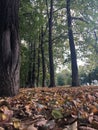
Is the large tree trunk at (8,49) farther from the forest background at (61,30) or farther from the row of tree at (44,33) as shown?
the forest background at (61,30)

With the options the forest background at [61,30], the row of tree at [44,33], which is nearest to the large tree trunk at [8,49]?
the row of tree at [44,33]

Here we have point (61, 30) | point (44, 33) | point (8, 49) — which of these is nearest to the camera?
point (8, 49)

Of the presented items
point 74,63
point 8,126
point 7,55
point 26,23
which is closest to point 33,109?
point 8,126

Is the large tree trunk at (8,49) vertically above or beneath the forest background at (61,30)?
beneath

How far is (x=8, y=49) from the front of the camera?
5969 mm

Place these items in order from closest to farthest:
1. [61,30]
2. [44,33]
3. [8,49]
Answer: [8,49] → [61,30] → [44,33]

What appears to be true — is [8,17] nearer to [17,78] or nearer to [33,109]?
[17,78]

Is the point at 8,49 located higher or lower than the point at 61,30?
lower

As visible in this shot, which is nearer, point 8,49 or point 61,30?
point 8,49

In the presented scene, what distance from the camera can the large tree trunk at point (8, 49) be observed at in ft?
19.3

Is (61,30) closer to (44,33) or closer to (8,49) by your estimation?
(44,33)

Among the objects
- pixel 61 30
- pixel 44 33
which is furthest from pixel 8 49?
pixel 44 33

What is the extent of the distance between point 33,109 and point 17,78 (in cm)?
324

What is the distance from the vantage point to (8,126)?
2064 mm
